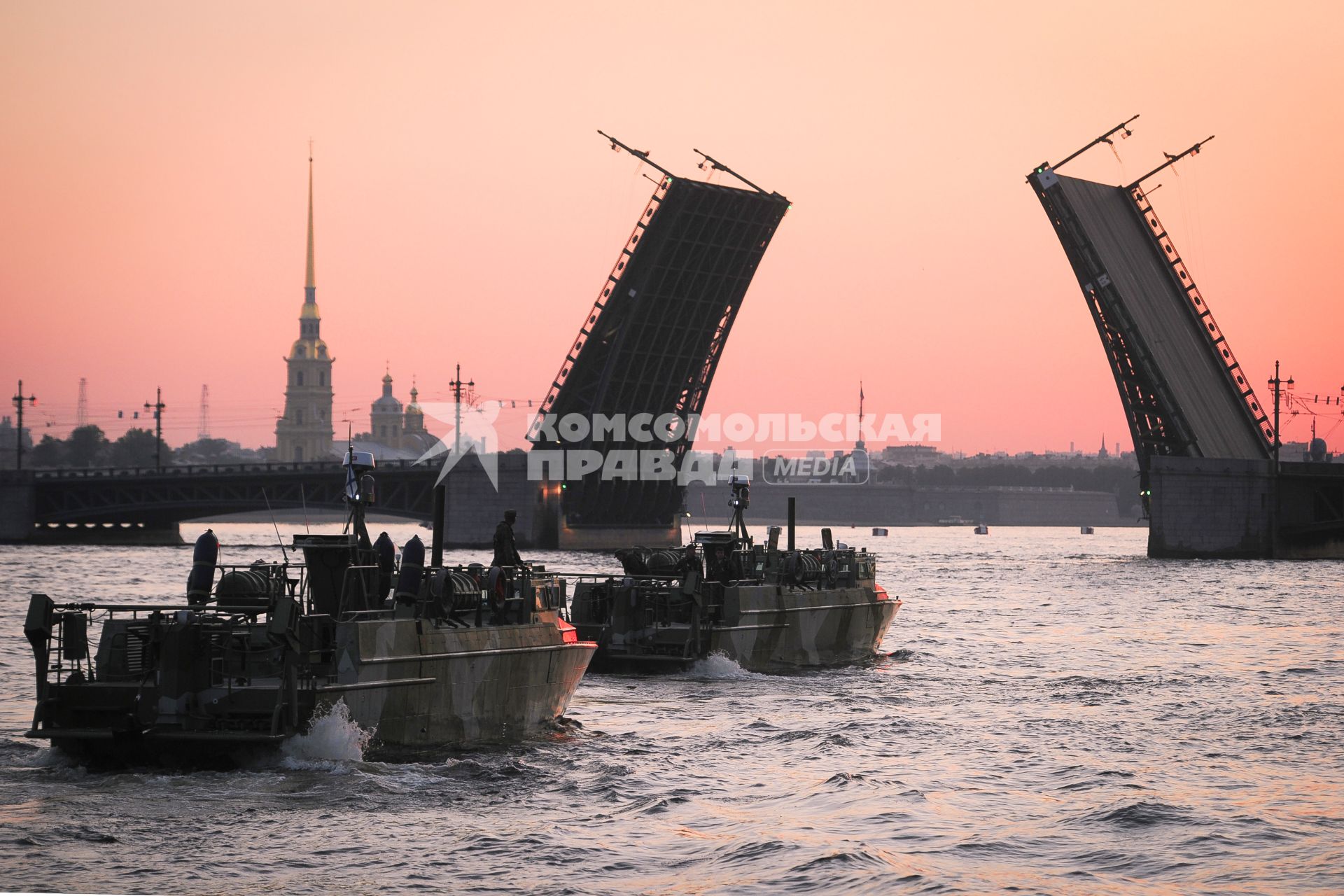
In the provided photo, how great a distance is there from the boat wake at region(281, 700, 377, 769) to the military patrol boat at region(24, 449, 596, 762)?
77 mm

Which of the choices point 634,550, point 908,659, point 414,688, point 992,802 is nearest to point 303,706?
point 414,688

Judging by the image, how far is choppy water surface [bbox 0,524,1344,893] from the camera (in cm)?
1298

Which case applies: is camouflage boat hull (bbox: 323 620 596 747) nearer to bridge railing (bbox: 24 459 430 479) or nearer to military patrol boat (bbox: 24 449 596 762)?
military patrol boat (bbox: 24 449 596 762)

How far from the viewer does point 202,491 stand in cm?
8612

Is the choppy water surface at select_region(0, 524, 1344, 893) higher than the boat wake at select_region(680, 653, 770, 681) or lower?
lower

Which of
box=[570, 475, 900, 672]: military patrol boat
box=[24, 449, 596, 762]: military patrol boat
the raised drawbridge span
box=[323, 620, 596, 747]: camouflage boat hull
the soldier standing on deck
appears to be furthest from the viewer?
the raised drawbridge span

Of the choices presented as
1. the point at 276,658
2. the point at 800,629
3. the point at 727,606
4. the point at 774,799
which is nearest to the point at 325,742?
the point at 276,658

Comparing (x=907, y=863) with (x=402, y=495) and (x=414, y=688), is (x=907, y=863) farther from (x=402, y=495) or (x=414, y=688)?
(x=402, y=495)

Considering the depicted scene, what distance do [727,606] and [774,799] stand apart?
9598 mm

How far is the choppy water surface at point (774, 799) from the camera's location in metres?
13.0

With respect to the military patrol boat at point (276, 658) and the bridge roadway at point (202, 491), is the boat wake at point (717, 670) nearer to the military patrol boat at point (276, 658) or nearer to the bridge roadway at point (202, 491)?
the military patrol boat at point (276, 658)

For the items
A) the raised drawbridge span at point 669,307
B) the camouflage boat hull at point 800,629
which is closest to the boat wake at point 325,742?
the camouflage boat hull at point 800,629

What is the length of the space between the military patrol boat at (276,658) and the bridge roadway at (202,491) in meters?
63.0

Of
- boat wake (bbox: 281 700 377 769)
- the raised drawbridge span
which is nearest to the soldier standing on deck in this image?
boat wake (bbox: 281 700 377 769)
